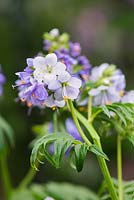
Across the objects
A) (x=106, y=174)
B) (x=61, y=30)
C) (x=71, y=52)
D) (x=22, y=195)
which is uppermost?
(x=61, y=30)

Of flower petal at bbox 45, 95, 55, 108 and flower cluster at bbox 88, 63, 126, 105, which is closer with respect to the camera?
flower petal at bbox 45, 95, 55, 108

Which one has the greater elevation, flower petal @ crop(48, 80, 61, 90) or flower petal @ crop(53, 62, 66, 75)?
flower petal @ crop(53, 62, 66, 75)

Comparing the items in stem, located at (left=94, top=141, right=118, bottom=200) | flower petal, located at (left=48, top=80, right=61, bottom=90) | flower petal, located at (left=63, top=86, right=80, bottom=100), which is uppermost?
flower petal, located at (left=48, top=80, right=61, bottom=90)

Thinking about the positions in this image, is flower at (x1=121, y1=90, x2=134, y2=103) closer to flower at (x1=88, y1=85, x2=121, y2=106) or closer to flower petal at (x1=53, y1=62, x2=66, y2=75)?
flower at (x1=88, y1=85, x2=121, y2=106)

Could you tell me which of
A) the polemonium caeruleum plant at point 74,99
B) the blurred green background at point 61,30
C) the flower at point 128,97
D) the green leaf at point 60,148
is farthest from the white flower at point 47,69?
the blurred green background at point 61,30

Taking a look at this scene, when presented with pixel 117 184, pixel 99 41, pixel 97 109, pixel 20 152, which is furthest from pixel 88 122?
pixel 99 41

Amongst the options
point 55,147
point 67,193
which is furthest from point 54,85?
point 67,193

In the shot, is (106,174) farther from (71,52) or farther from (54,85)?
(71,52)

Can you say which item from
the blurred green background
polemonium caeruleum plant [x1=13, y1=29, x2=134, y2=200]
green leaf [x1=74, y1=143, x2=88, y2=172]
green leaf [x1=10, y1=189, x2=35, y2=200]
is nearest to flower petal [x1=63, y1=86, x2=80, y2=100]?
polemonium caeruleum plant [x1=13, y1=29, x2=134, y2=200]
